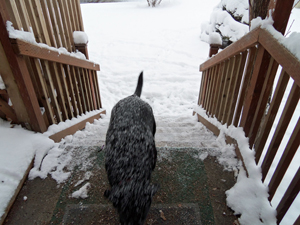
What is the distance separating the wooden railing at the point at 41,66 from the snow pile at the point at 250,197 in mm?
2200

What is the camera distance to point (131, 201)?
1.17 meters

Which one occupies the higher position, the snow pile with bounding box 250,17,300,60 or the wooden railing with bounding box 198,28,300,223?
the snow pile with bounding box 250,17,300,60

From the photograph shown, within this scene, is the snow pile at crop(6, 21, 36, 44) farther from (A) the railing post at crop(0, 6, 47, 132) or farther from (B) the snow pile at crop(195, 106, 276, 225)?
(B) the snow pile at crop(195, 106, 276, 225)

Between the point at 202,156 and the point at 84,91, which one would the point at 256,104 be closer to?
the point at 202,156

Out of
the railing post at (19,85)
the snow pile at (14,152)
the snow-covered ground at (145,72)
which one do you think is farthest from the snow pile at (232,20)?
the snow pile at (14,152)

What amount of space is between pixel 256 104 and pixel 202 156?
0.79 metres

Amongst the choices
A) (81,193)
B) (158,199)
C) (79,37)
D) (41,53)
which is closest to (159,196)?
(158,199)

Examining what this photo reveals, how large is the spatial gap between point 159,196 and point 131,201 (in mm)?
528

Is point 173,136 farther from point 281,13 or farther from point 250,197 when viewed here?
point 281,13

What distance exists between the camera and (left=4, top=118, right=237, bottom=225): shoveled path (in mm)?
1435

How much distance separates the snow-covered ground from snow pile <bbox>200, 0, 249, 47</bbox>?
49.7 inches

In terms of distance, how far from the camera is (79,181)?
1.74m

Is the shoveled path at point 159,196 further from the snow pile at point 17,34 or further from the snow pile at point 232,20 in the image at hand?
the snow pile at point 232,20

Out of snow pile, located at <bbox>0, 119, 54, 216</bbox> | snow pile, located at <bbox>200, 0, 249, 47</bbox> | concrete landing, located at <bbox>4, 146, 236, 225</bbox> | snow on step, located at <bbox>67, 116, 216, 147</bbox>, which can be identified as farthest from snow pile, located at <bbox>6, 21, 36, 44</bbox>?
snow pile, located at <bbox>200, 0, 249, 47</bbox>
